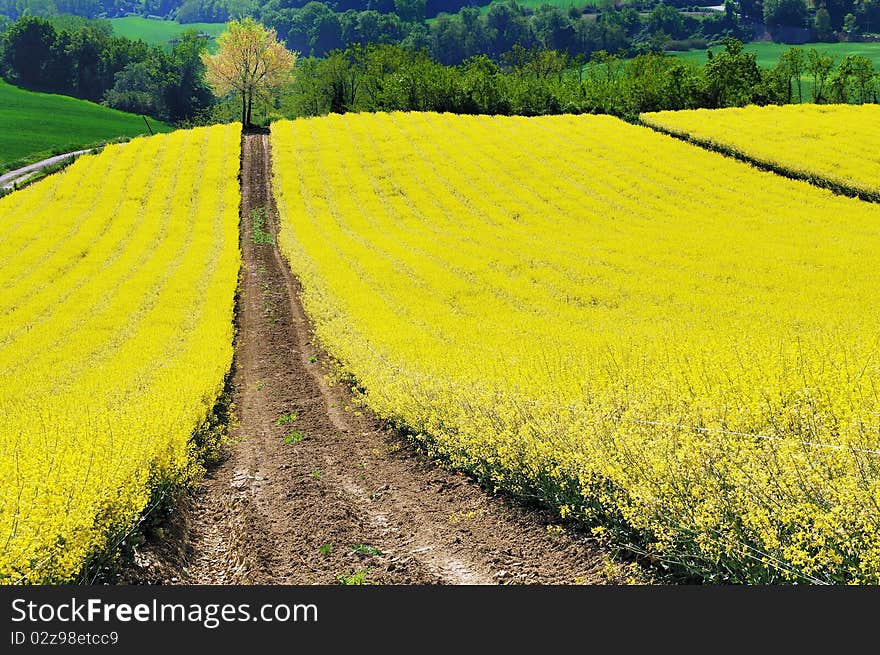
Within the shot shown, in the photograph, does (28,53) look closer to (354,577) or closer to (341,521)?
(341,521)

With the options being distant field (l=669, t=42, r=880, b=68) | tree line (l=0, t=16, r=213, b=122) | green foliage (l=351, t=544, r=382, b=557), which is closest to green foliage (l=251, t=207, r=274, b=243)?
green foliage (l=351, t=544, r=382, b=557)

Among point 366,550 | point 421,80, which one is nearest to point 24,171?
point 421,80

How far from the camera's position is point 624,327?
21234mm

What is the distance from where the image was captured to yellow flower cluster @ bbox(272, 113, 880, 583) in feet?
25.3

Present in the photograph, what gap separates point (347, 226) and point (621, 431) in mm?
37111

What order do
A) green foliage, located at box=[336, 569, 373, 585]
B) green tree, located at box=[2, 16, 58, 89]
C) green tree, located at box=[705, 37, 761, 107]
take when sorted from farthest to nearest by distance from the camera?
green tree, located at box=[2, 16, 58, 89], green tree, located at box=[705, 37, 761, 107], green foliage, located at box=[336, 569, 373, 585]

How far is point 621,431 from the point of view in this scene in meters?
9.55

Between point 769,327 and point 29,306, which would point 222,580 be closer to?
point 769,327

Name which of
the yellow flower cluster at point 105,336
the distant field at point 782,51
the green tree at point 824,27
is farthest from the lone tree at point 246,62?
the green tree at point 824,27

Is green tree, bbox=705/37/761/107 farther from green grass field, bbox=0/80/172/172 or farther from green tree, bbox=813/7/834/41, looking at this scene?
green tree, bbox=813/7/834/41

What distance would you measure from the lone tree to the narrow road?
1746cm

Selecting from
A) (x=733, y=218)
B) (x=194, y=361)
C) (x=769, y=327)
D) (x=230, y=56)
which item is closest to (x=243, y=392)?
(x=194, y=361)

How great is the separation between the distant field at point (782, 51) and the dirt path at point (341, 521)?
505 ft

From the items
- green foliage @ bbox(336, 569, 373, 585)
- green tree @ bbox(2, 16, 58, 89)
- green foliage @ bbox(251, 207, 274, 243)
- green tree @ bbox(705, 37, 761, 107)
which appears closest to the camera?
green foliage @ bbox(336, 569, 373, 585)
